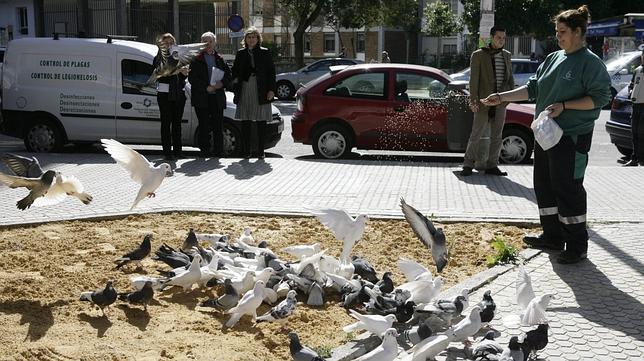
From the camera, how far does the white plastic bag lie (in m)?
6.67

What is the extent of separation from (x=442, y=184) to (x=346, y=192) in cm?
158

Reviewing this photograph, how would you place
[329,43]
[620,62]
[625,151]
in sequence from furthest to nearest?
[329,43]
[620,62]
[625,151]

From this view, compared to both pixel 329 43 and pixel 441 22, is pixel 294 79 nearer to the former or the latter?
pixel 441 22

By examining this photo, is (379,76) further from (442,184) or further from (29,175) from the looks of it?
(29,175)

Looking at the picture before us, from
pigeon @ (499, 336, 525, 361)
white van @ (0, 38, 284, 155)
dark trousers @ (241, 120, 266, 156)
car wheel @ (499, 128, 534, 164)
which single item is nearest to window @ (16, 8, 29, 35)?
white van @ (0, 38, 284, 155)

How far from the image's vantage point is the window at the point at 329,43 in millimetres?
62256

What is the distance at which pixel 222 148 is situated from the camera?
14070mm

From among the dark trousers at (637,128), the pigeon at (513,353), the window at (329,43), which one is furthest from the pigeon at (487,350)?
the window at (329,43)

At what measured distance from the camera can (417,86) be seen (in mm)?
13859

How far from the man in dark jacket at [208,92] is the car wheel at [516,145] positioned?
489 cm

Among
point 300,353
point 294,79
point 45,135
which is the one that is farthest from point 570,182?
point 294,79

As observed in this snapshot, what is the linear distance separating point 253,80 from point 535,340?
372 inches

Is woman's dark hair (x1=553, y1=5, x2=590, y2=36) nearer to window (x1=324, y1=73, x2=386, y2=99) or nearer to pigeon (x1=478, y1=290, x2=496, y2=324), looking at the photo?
pigeon (x1=478, y1=290, x2=496, y2=324)

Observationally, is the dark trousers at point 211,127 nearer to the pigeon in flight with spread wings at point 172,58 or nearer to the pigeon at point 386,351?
the pigeon in flight with spread wings at point 172,58
